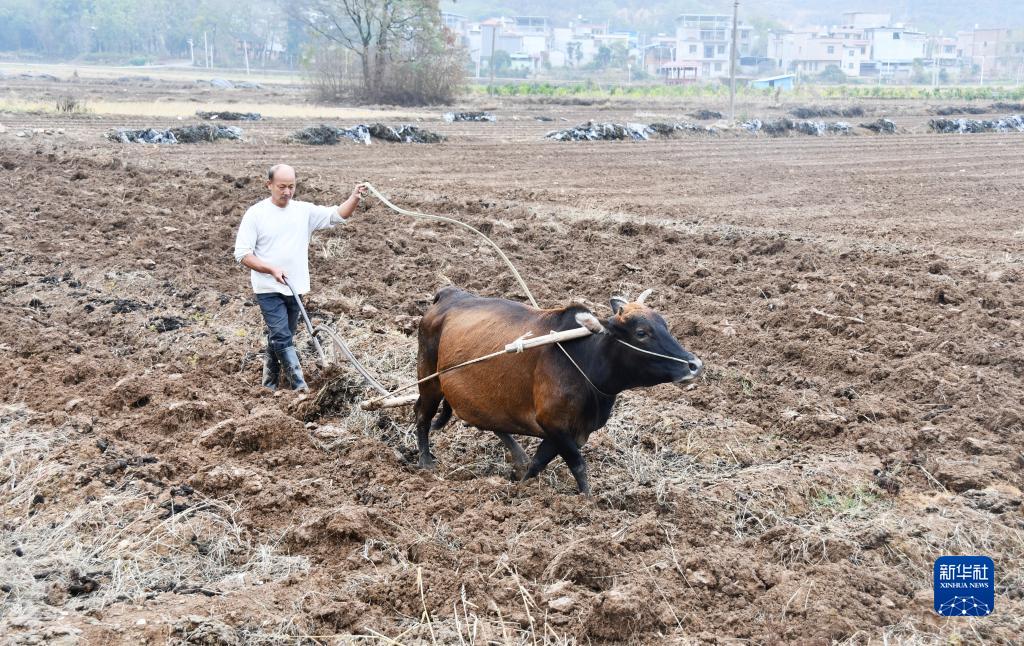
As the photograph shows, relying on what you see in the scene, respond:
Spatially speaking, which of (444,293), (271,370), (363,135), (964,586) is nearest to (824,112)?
(363,135)

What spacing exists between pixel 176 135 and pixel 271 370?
72.2ft

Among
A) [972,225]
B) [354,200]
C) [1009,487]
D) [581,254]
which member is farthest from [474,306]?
[972,225]

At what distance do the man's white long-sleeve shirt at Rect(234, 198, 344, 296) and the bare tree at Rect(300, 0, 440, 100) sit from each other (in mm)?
48095

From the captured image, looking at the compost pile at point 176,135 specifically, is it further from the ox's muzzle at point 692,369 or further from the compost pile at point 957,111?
the compost pile at point 957,111

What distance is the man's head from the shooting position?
7.87 meters

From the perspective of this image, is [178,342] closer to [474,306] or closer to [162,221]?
[474,306]

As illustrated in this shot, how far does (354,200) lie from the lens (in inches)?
306

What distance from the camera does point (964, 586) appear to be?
16.3 feet

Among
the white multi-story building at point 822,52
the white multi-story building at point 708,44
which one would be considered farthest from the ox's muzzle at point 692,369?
the white multi-story building at point 822,52

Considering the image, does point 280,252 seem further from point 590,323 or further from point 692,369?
point 692,369

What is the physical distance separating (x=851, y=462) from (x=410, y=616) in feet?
11.3

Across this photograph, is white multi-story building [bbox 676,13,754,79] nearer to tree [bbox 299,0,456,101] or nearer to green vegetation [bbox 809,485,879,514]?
tree [bbox 299,0,456,101]

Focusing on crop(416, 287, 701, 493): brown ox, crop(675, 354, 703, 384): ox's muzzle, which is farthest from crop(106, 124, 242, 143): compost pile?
crop(675, 354, 703, 384): ox's muzzle

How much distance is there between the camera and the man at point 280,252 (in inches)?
310
